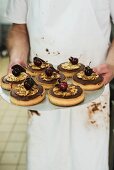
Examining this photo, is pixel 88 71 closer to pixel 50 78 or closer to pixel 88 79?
pixel 88 79

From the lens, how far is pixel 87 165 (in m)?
1.84

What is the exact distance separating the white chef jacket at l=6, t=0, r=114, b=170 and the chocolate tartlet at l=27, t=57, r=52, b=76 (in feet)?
0.21

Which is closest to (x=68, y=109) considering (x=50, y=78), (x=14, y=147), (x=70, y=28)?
(x=50, y=78)

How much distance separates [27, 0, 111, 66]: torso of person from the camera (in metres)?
1.60

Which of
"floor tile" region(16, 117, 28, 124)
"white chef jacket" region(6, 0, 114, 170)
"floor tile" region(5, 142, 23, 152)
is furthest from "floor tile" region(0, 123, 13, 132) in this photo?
"white chef jacket" region(6, 0, 114, 170)

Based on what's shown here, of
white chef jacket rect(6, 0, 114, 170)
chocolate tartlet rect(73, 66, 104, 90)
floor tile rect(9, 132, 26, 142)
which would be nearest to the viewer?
chocolate tartlet rect(73, 66, 104, 90)

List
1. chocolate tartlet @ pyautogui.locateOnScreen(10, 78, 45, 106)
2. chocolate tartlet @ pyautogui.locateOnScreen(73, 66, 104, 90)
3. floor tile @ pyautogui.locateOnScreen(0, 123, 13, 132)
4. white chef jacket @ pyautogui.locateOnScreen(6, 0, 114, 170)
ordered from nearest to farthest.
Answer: chocolate tartlet @ pyautogui.locateOnScreen(10, 78, 45, 106)
chocolate tartlet @ pyautogui.locateOnScreen(73, 66, 104, 90)
white chef jacket @ pyautogui.locateOnScreen(6, 0, 114, 170)
floor tile @ pyautogui.locateOnScreen(0, 123, 13, 132)

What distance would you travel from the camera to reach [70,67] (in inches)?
65.9

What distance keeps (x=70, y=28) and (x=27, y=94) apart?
16.7 inches

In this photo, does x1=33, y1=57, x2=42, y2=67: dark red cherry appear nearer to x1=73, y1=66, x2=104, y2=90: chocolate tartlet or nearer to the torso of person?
the torso of person

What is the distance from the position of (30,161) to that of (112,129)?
0.56 metres

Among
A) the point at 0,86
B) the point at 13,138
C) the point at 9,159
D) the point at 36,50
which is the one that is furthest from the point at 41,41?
the point at 13,138

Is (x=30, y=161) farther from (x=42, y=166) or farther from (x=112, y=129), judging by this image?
(x=112, y=129)

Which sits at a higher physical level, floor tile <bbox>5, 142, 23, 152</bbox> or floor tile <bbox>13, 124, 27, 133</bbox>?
floor tile <bbox>5, 142, 23, 152</bbox>
